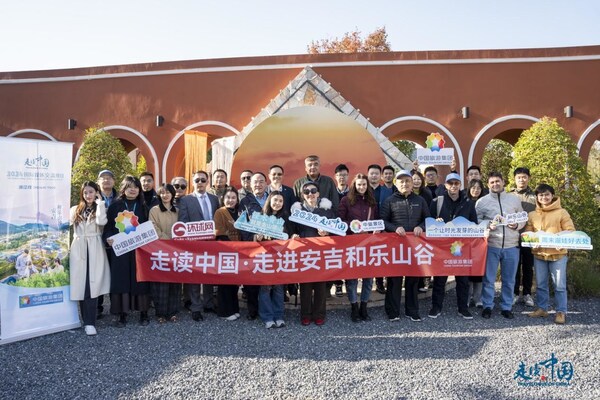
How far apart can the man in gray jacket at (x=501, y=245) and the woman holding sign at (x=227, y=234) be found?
293 cm

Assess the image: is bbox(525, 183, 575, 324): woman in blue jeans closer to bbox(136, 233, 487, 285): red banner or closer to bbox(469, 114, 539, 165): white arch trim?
bbox(136, 233, 487, 285): red banner

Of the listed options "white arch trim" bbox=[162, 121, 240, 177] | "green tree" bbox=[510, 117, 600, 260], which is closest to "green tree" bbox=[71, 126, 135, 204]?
"white arch trim" bbox=[162, 121, 240, 177]

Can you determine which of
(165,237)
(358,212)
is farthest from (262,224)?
(165,237)

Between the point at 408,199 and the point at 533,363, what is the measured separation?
81.5 inches

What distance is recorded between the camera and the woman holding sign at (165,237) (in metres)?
5.18

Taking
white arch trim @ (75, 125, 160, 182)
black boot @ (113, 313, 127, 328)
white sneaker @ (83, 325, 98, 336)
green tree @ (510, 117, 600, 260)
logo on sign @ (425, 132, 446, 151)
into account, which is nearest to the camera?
white sneaker @ (83, 325, 98, 336)

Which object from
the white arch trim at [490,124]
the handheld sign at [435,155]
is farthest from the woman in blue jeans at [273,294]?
the white arch trim at [490,124]

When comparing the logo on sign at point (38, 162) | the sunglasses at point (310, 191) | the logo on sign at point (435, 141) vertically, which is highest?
the logo on sign at point (435, 141)

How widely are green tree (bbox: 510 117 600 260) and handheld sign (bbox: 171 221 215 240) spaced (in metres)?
5.06

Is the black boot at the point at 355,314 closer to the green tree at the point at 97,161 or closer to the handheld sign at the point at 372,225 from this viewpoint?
the handheld sign at the point at 372,225

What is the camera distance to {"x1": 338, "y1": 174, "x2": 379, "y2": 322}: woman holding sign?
17.0ft

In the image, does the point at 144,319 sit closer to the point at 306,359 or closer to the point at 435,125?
the point at 306,359

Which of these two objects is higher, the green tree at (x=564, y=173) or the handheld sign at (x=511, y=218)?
the green tree at (x=564, y=173)

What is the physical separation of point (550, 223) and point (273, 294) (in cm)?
323
